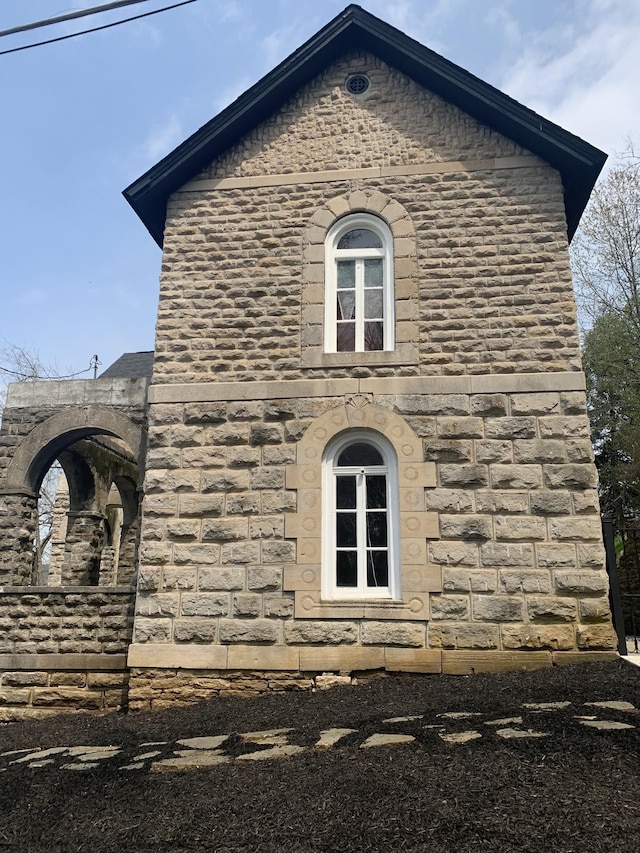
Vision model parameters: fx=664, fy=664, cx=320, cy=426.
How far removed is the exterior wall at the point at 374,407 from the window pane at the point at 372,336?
34 cm

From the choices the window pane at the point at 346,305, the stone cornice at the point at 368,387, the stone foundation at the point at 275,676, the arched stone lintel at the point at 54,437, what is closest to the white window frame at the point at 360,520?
the stone cornice at the point at 368,387

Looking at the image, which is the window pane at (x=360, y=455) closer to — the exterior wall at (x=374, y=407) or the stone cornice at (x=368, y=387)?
the exterior wall at (x=374, y=407)

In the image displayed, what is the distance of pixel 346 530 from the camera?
25.8 ft

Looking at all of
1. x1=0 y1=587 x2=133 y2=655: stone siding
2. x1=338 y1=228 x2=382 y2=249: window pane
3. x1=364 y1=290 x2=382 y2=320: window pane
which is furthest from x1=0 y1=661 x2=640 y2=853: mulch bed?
x1=338 y1=228 x2=382 y2=249: window pane

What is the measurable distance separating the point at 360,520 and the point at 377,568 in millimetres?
589

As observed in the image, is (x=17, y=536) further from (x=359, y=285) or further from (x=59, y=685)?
(x=359, y=285)

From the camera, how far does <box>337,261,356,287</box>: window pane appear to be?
8.79 metres

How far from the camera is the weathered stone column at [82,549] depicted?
12062mm

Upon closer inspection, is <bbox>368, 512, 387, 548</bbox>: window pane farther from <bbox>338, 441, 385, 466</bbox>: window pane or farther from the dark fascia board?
the dark fascia board

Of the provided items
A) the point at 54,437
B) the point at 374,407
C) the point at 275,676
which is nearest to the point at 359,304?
the point at 374,407

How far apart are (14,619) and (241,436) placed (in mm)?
3947

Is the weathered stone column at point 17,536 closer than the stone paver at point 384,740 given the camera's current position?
No

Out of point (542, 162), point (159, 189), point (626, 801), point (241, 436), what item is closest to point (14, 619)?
point (241, 436)

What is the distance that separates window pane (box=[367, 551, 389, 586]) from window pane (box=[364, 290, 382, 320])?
9.89 ft
